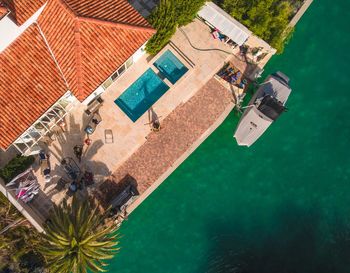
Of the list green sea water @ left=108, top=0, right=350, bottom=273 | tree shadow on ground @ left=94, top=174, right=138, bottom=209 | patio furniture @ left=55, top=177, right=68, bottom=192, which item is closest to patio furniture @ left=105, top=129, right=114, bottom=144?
tree shadow on ground @ left=94, top=174, right=138, bottom=209

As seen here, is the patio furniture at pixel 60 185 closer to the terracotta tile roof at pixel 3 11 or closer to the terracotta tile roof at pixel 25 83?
the terracotta tile roof at pixel 25 83

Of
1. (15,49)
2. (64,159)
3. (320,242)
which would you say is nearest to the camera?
(15,49)

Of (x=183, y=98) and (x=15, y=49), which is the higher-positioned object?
(x=15, y=49)

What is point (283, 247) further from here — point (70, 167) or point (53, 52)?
point (53, 52)

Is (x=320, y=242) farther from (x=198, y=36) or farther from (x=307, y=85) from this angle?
(x=198, y=36)

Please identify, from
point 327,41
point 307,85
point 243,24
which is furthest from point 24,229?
point 327,41
